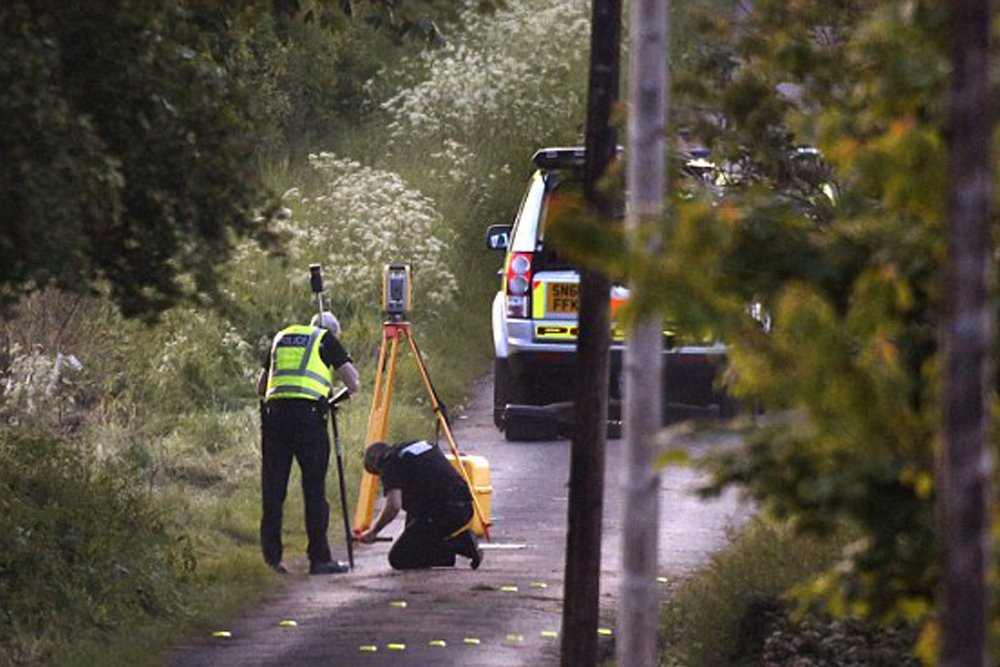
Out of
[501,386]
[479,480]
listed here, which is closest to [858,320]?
[479,480]

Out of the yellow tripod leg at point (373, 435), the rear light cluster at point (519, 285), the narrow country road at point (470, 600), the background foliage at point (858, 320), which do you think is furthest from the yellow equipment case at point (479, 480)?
the background foliage at point (858, 320)

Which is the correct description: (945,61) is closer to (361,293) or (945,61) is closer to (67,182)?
(67,182)

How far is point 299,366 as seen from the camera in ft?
51.3

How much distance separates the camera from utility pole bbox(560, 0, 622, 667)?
10.8m

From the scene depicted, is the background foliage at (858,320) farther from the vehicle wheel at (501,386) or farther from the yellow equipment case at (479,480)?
the vehicle wheel at (501,386)

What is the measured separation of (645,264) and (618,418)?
1424cm

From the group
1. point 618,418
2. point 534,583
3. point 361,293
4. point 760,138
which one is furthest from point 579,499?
A: point 361,293

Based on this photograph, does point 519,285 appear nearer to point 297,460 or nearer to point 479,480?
point 479,480

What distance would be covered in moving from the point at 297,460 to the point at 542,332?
149 inches

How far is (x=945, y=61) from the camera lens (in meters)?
5.98

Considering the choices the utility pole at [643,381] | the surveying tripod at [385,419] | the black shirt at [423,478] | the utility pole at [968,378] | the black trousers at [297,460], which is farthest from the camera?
the surveying tripod at [385,419]

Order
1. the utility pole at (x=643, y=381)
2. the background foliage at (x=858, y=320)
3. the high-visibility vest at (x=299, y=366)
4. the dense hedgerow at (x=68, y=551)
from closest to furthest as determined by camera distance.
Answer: the background foliage at (x=858, y=320) → the utility pole at (x=643, y=381) → the dense hedgerow at (x=68, y=551) → the high-visibility vest at (x=299, y=366)

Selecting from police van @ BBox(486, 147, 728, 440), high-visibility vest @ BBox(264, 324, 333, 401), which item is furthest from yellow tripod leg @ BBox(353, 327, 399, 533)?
police van @ BBox(486, 147, 728, 440)

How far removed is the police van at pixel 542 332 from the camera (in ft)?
61.4
